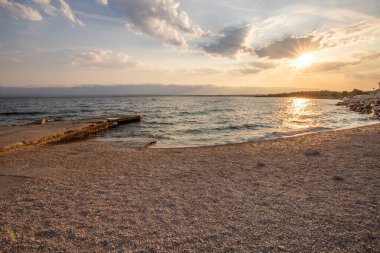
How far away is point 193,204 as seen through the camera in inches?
249

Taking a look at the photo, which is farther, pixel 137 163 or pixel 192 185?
pixel 137 163

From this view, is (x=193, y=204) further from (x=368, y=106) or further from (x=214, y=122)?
(x=368, y=106)

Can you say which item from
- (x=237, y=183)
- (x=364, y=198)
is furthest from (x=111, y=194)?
(x=364, y=198)

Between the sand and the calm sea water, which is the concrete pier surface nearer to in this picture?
the calm sea water

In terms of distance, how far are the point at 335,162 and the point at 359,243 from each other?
21.0 ft

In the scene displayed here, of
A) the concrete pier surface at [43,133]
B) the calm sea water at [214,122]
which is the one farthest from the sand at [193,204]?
the calm sea water at [214,122]

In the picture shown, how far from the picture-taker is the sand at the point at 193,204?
4.67 metres

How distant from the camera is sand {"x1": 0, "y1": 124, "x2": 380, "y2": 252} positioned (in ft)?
15.3

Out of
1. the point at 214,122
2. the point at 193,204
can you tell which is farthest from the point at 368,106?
the point at 193,204

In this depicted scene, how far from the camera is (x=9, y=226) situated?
524 centimetres

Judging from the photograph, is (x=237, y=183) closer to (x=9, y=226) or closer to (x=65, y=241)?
(x=65, y=241)

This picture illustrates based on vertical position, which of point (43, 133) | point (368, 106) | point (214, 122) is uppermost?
point (368, 106)

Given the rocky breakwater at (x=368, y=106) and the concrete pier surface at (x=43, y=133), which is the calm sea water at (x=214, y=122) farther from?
the rocky breakwater at (x=368, y=106)

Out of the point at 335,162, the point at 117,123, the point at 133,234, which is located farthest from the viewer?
the point at 117,123
